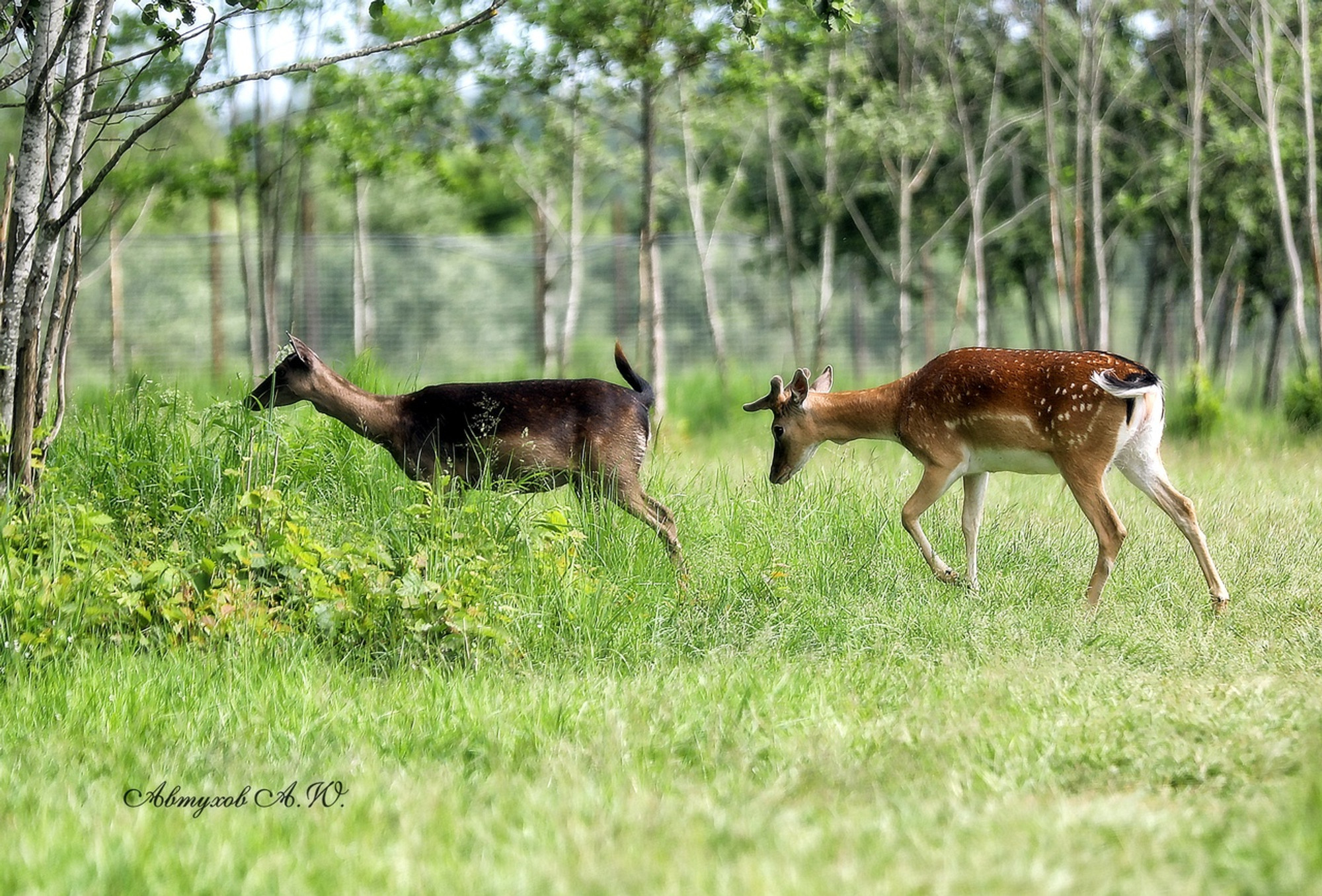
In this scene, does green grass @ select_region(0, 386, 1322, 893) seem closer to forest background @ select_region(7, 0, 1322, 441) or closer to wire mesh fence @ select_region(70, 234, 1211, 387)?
forest background @ select_region(7, 0, 1322, 441)

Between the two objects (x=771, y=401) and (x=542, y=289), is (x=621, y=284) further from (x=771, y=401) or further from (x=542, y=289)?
(x=771, y=401)

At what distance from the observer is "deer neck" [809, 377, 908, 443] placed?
7734 mm

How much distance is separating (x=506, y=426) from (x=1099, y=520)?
290 centimetres

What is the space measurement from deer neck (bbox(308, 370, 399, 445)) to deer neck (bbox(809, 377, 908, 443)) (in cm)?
230

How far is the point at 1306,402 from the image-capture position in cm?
1343

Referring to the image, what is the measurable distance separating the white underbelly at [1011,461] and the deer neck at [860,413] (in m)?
0.53

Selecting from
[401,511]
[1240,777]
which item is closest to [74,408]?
[401,511]

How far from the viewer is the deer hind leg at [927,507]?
278 inches

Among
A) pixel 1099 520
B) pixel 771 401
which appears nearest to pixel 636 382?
pixel 771 401

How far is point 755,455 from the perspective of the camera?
11164 millimetres

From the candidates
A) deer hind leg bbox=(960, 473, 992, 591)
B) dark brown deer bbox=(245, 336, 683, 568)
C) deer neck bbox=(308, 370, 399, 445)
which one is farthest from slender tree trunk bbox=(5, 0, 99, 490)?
deer hind leg bbox=(960, 473, 992, 591)

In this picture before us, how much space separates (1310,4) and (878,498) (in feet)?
43.4

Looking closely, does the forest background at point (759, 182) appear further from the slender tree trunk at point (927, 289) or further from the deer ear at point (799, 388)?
the deer ear at point (799, 388)

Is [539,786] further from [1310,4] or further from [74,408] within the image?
[1310,4]
